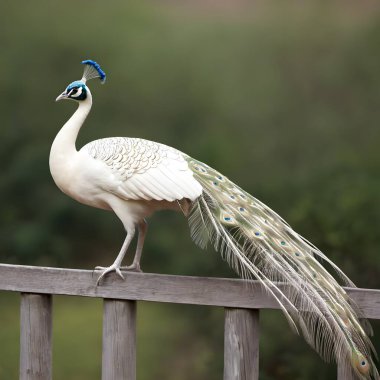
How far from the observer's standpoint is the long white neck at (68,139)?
2.04m

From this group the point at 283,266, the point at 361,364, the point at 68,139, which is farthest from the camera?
the point at 68,139

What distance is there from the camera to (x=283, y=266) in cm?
186

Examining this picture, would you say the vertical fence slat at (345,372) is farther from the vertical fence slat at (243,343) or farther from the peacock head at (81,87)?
the peacock head at (81,87)

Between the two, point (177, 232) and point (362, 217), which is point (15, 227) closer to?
point (177, 232)

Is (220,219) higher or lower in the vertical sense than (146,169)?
lower

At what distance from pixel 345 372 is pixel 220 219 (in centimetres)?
46

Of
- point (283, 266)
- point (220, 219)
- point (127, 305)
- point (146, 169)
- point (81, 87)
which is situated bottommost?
point (127, 305)

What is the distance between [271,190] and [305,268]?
93.0 inches

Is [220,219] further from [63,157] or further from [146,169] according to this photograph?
[63,157]

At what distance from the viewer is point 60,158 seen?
204cm

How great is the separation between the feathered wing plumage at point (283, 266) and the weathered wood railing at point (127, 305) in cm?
4

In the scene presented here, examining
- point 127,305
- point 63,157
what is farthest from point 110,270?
point 63,157

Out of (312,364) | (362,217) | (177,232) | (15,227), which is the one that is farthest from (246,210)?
(15,227)

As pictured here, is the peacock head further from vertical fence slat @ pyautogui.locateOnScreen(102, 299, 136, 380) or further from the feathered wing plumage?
vertical fence slat @ pyautogui.locateOnScreen(102, 299, 136, 380)
